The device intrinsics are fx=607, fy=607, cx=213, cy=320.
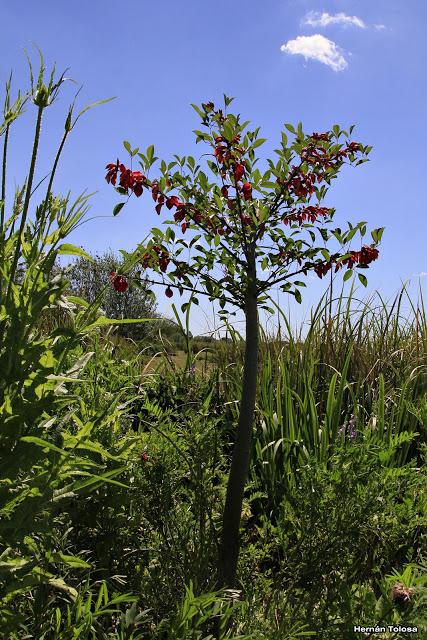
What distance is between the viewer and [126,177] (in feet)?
9.96

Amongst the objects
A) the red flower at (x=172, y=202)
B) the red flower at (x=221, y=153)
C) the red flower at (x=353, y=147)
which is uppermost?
the red flower at (x=353, y=147)

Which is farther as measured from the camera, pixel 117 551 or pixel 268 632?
pixel 117 551

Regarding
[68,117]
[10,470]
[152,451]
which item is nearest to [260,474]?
[152,451]

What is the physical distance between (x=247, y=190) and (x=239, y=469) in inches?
51.0

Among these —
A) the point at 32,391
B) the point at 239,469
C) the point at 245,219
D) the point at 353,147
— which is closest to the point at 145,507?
the point at 239,469

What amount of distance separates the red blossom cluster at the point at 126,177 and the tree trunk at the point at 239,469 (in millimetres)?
771

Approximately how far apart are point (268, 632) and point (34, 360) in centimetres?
118

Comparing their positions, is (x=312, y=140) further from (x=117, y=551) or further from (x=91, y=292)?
(x=91, y=292)

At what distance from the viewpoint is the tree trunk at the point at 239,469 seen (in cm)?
256

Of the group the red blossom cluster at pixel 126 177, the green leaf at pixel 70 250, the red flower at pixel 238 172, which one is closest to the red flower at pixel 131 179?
the red blossom cluster at pixel 126 177

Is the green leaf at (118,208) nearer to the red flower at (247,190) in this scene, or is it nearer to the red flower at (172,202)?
the red flower at (172,202)

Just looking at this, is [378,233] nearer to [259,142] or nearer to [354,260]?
[354,260]

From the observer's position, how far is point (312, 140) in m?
2.99

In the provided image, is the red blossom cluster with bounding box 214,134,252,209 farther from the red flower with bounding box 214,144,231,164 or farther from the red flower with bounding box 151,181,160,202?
the red flower with bounding box 151,181,160,202
